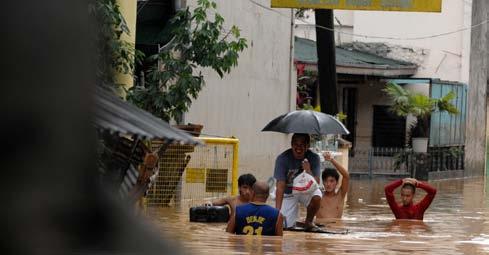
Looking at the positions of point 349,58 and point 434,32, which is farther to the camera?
point 434,32

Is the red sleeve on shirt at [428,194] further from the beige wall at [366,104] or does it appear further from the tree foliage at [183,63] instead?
the beige wall at [366,104]

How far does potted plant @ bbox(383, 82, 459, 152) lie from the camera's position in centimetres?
3234

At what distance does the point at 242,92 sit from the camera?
2355 centimetres

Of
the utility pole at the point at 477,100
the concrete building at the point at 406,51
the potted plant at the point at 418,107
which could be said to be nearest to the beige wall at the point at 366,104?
the concrete building at the point at 406,51

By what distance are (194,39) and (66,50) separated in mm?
16062

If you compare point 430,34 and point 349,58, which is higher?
point 430,34

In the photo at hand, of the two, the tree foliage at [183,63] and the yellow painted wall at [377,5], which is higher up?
the yellow painted wall at [377,5]

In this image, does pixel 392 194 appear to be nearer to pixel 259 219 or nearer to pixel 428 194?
pixel 428 194

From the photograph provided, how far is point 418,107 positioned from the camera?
32406 millimetres

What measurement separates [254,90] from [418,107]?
Answer: 9439 mm

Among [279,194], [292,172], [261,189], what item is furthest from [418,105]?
[261,189]

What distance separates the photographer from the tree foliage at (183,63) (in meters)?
16.1

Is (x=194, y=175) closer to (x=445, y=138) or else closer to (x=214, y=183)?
(x=214, y=183)

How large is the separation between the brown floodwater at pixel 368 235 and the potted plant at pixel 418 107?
10.8 metres
